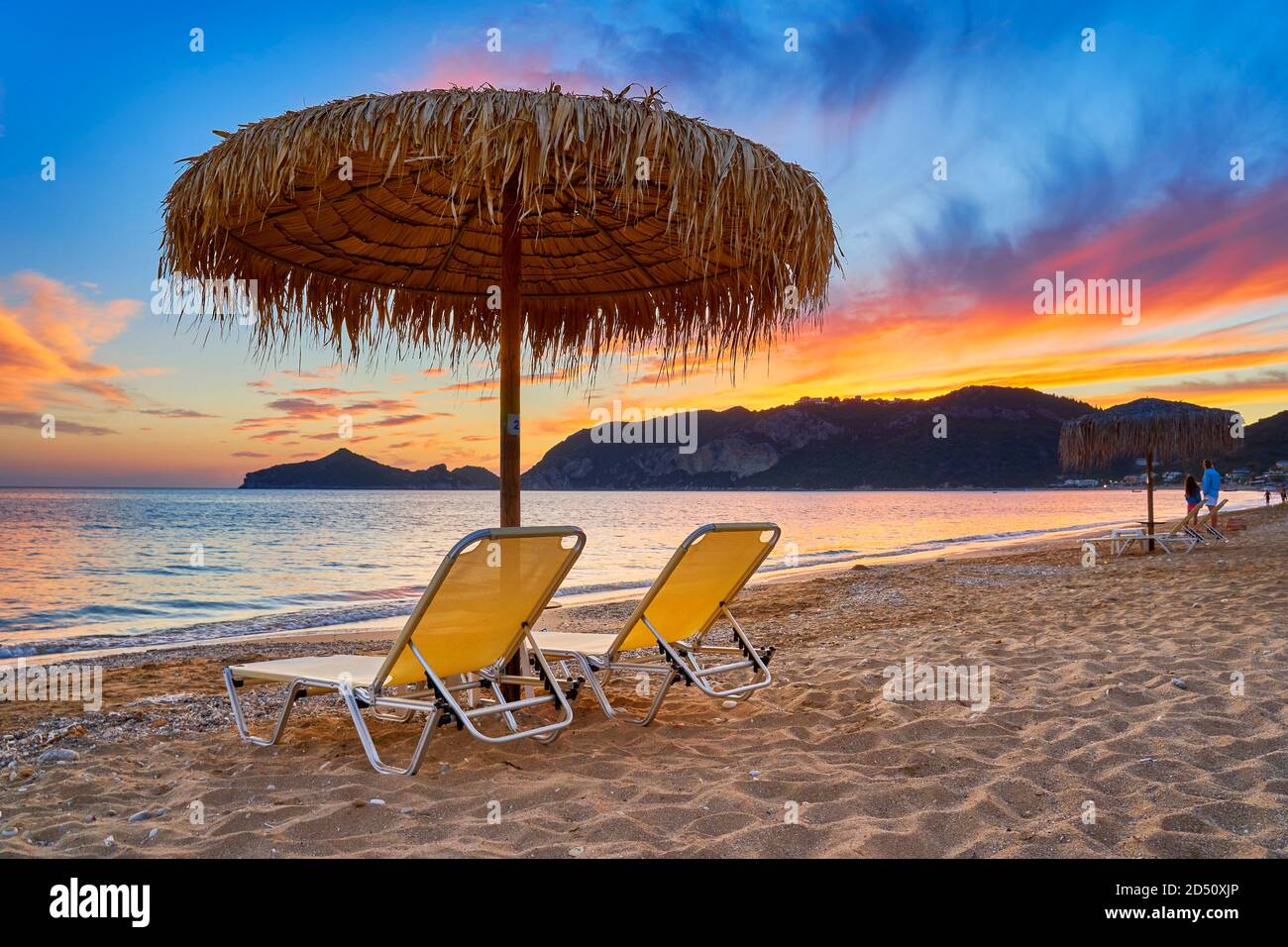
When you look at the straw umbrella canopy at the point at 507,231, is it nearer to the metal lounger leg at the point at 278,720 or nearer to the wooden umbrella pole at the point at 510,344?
the wooden umbrella pole at the point at 510,344

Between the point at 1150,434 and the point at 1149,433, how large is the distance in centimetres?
3

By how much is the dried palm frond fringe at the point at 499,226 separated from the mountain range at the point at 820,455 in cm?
6163

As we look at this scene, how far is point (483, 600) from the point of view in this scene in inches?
121

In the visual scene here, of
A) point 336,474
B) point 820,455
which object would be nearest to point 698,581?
point 820,455

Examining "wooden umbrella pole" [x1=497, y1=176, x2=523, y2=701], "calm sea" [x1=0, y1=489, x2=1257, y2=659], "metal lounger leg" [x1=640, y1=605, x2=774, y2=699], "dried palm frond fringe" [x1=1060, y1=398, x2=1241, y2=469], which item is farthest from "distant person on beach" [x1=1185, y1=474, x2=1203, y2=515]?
"wooden umbrella pole" [x1=497, y1=176, x2=523, y2=701]

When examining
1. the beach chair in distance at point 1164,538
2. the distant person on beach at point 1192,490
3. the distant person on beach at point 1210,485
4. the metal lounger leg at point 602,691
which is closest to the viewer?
the metal lounger leg at point 602,691

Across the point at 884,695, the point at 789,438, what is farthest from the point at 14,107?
the point at 789,438

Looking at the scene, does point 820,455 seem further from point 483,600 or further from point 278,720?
point 483,600

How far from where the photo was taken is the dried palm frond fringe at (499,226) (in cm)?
314

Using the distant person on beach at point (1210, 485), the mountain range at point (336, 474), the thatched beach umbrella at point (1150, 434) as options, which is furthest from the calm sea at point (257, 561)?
the mountain range at point (336, 474)

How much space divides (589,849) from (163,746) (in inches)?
91.5

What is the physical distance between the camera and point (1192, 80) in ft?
32.8

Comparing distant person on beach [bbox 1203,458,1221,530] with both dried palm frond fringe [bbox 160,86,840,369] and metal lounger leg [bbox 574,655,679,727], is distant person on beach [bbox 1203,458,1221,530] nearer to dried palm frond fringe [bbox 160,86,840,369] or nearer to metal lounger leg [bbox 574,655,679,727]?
dried palm frond fringe [bbox 160,86,840,369]
